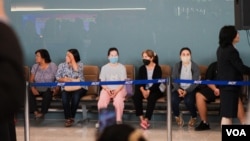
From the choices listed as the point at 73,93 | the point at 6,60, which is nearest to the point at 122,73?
the point at 73,93

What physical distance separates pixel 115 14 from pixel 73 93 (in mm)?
1835

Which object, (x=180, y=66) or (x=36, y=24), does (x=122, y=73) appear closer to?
(x=180, y=66)

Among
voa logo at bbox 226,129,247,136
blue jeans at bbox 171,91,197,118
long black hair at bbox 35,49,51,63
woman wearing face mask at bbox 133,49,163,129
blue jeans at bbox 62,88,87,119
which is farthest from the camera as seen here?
long black hair at bbox 35,49,51,63

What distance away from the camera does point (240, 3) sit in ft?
17.5

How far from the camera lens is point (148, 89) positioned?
7.89 metres

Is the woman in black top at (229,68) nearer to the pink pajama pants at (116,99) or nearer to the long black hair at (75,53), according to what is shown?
the pink pajama pants at (116,99)

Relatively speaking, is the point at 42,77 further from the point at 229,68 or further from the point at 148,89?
the point at 229,68

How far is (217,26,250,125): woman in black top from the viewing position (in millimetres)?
5840

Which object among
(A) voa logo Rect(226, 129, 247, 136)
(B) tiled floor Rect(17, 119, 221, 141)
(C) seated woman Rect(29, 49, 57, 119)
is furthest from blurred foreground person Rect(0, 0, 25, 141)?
(C) seated woman Rect(29, 49, 57, 119)

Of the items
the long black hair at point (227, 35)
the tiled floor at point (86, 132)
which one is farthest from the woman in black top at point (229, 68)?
the tiled floor at point (86, 132)

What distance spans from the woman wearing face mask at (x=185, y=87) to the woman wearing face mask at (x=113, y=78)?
87 centimetres

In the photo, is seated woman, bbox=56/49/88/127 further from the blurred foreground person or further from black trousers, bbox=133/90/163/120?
the blurred foreground person

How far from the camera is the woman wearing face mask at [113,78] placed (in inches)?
307

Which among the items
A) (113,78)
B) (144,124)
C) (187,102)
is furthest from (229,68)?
→ (113,78)
